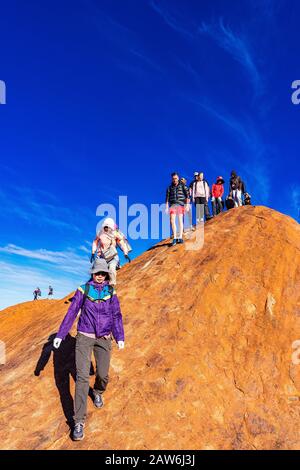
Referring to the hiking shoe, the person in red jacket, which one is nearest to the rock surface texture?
the hiking shoe

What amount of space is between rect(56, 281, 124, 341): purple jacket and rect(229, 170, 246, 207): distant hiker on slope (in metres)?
10.4

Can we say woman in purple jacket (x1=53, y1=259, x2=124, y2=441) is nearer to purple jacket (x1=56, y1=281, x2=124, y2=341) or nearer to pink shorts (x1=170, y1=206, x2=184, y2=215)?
purple jacket (x1=56, y1=281, x2=124, y2=341)

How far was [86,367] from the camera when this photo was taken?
5.11 m

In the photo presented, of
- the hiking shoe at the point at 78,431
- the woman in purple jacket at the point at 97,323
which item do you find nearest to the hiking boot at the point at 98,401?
the woman in purple jacket at the point at 97,323

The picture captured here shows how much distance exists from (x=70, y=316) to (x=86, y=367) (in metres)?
0.87

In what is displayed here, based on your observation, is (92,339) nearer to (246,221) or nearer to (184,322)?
(184,322)

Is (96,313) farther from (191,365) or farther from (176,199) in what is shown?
(176,199)

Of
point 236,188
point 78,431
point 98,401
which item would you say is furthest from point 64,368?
point 236,188

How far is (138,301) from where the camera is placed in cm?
852

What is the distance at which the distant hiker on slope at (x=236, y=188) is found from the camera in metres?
14.6

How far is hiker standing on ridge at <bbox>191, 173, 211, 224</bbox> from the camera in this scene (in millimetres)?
13023

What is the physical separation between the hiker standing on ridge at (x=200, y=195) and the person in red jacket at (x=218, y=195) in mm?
1052
